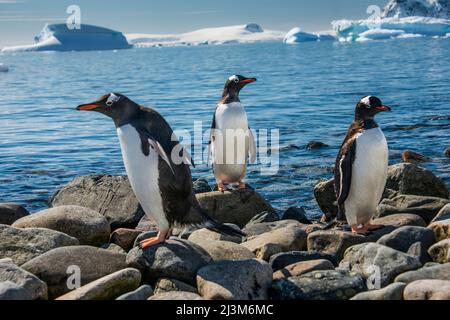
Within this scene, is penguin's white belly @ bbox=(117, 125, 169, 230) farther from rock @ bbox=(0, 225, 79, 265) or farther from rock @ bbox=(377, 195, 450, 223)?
rock @ bbox=(377, 195, 450, 223)

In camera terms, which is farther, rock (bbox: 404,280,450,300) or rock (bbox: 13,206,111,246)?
rock (bbox: 13,206,111,246)

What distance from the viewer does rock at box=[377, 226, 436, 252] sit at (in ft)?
22.6

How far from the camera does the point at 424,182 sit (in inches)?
404

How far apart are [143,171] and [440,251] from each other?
296 centimetres

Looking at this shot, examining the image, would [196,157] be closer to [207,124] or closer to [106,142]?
[106,142]

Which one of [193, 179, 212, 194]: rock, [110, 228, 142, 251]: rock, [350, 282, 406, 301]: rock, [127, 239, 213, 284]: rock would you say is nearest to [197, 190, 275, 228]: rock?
[193, 179, 212, 194]: rock

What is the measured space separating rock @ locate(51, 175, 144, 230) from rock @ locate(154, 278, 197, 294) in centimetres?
367

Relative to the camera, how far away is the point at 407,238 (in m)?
6.93

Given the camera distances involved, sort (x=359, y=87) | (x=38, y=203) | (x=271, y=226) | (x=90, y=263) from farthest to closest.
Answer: (x=359, y=87), (x=38, y=203), (x=271, y=226), (x=90, y=263)

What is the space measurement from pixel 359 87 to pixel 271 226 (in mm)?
30876

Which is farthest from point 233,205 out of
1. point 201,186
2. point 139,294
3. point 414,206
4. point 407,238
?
point 139,294

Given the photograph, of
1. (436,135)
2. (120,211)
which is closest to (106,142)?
(436,135)

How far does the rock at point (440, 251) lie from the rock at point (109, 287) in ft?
9.25

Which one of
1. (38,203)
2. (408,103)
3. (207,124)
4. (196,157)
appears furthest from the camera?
(408,103)
